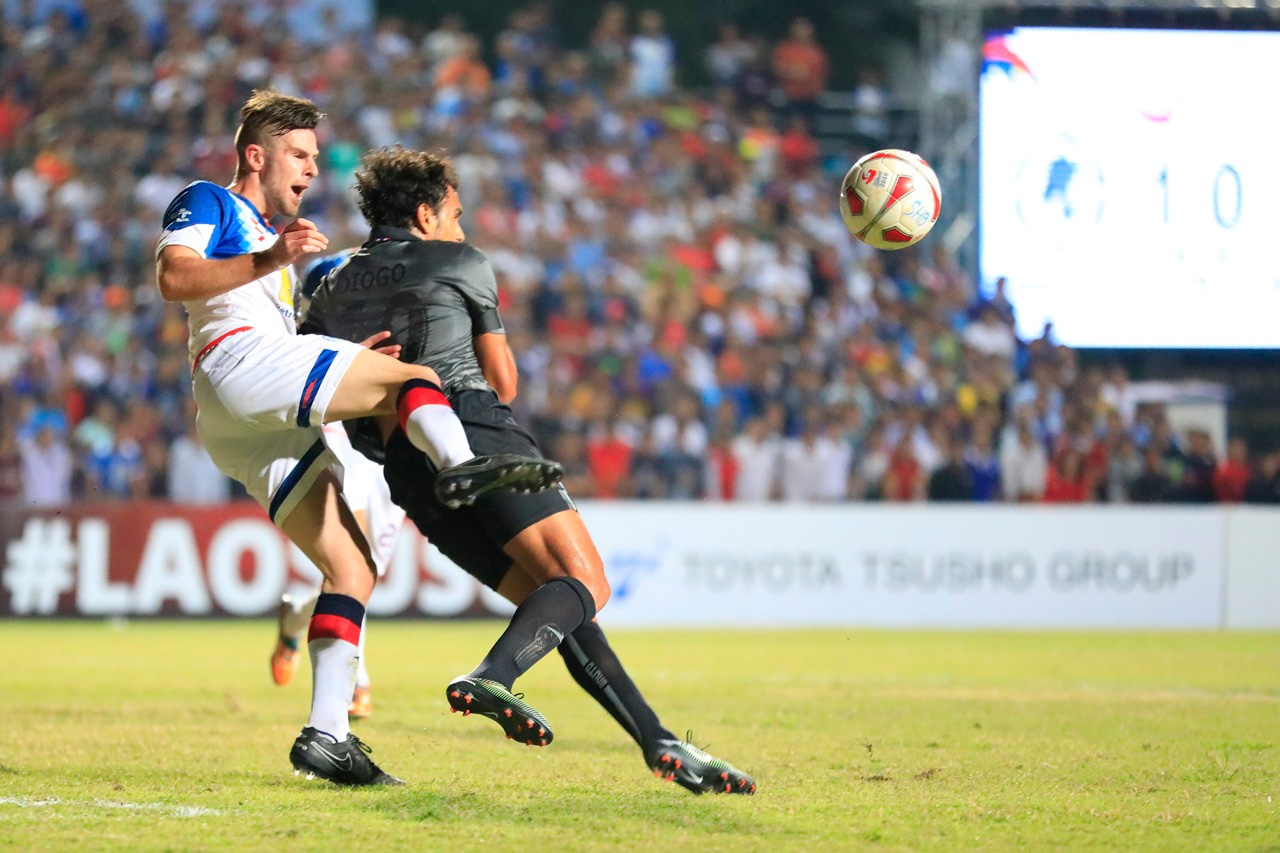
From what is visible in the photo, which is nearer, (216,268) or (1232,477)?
(216,268)

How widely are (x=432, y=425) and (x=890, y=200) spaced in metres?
2.73

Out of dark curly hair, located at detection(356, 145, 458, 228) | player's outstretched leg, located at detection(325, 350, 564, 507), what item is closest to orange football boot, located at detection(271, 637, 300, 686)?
player's outstretched leg, located at detection(325, 350, 564, 507)

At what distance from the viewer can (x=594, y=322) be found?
711 inches

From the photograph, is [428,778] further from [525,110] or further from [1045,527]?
[525,110]

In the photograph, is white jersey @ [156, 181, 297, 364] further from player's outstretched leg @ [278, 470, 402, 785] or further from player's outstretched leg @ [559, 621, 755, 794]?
player's outstretched leg @ [559, 621, 755, 794]

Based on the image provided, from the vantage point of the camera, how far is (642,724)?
16.6 feet

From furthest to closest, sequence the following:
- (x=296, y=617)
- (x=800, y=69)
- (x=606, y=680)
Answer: (x=800, y=69), (x=296, y=617), (x=606, y=680)

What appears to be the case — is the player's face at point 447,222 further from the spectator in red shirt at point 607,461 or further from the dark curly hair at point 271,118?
the spectator in red shirt at point 607,461

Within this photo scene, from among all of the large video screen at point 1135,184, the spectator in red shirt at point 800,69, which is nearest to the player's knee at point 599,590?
the large video screen at point 1135,184

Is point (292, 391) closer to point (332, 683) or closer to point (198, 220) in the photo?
point (198, 220)

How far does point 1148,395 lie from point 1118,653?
6446mm

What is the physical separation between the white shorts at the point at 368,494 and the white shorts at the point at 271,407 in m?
0.17

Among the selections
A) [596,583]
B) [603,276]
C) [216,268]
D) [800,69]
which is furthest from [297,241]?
[800,69]

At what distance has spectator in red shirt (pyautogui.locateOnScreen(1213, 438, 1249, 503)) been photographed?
16781 millimetres
